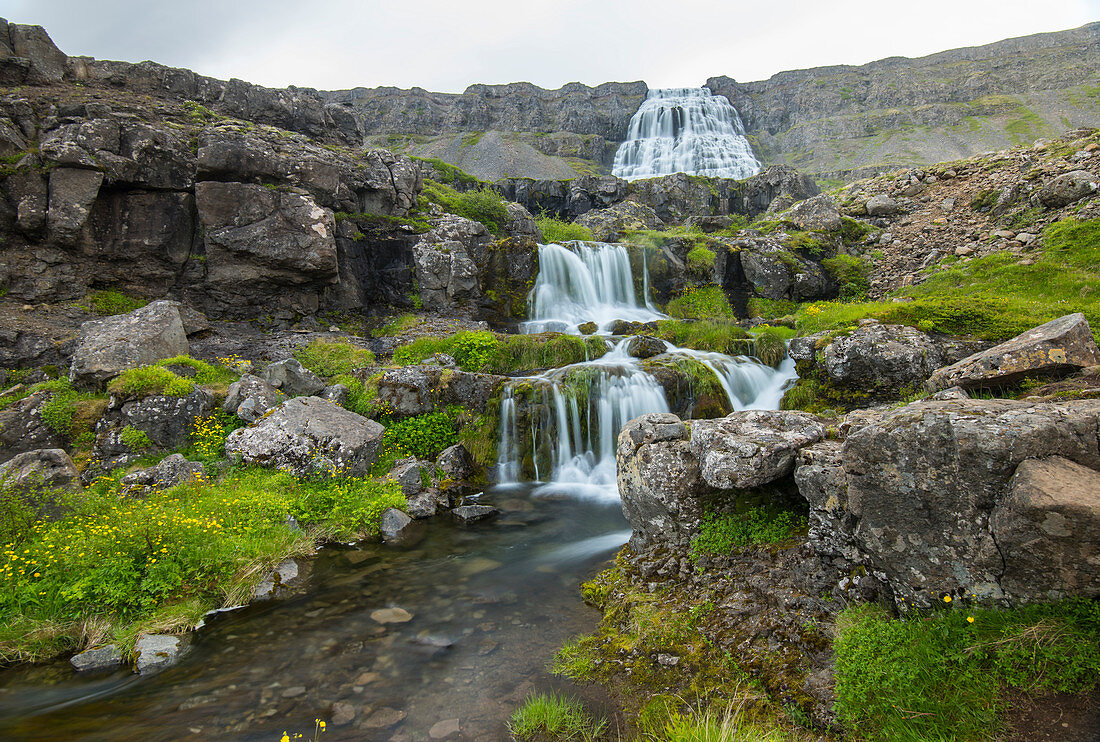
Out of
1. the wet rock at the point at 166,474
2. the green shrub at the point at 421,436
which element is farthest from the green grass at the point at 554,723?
the wet rock at the point at 166,474

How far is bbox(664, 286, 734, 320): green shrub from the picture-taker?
67.1ft

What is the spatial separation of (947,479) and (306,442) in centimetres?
992

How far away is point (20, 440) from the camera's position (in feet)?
32.0

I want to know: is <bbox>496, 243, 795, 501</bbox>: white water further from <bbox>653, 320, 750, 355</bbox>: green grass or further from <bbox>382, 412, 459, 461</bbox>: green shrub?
<bbox>382, 412, 459, 461</bbox>: green shrub

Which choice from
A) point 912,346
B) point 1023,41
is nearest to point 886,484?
point 912,346

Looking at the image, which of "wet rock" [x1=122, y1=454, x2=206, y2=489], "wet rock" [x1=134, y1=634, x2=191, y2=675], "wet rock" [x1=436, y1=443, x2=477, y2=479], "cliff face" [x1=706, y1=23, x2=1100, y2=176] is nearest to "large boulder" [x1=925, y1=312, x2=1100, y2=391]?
"wet rock" [x1=436, y1=443, x2=477, y2=479]

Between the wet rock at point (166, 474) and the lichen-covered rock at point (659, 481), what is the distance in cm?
786

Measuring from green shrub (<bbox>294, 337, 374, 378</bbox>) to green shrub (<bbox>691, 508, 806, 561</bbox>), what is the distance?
1083 centimetres

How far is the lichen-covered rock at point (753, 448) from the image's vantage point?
15.8 ft

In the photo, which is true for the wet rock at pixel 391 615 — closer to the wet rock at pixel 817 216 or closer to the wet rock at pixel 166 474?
the wet rock at pixel 166 474

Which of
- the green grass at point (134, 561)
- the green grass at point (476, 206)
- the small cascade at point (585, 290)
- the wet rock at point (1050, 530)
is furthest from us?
the green grass at point (476, 206)

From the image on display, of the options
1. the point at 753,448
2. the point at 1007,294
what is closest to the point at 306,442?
the point at 753,448

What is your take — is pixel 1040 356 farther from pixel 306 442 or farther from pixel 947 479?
pixel 306 442

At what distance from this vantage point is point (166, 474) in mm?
8836
